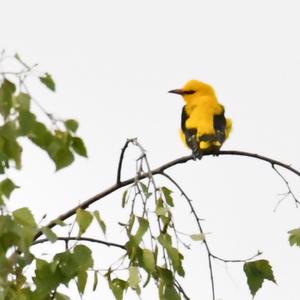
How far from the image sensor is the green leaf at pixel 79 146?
267 centimetres

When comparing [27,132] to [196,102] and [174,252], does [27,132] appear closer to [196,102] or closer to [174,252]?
[174,252]

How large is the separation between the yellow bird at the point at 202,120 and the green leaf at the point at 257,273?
361 cm

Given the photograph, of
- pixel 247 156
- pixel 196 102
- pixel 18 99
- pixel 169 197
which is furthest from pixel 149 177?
pixel 196 102

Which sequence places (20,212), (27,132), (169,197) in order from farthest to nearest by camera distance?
(169,197) < (20,212) < (27,132)

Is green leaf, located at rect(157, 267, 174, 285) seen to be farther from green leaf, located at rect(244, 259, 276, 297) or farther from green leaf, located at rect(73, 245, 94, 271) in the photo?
green leaf, located at rect(244, 259, 276, 297)

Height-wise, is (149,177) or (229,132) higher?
(229,132)

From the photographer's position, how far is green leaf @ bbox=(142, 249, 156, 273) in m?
3.04

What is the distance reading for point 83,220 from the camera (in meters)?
3.04

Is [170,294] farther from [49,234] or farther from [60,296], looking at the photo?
[49,234]

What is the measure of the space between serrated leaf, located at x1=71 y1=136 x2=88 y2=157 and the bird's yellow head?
24.7 ft

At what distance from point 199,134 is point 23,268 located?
5.33 metres

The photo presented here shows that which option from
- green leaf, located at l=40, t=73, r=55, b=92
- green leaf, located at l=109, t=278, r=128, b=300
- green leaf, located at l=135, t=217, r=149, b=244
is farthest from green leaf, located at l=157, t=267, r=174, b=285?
green leaf, located at l=40, t=73, r=55, b=92

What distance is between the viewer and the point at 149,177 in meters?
3.18

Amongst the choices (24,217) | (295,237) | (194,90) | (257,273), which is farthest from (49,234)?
(194,90)
